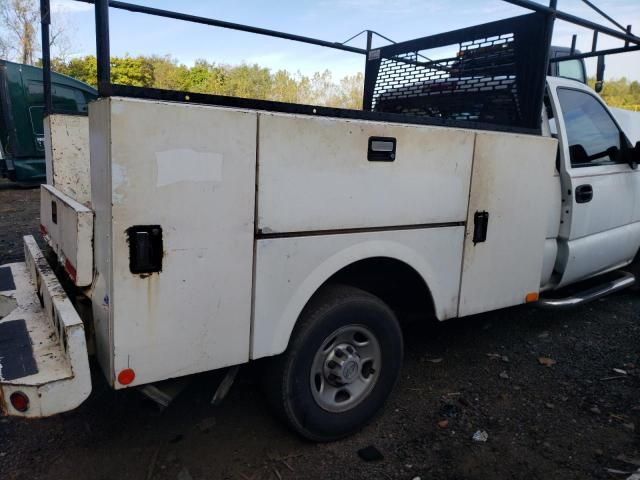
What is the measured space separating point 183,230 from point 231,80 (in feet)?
37.0

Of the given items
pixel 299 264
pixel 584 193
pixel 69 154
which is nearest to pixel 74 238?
→ pixel 299 264

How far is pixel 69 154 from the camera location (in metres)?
3.05

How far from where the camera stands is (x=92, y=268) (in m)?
1.99

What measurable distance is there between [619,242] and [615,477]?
2.51 metres

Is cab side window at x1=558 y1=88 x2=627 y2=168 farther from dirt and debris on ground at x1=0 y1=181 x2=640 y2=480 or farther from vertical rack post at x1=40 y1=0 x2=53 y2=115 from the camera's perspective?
vertical rack post at x1=40 y1=0 x2=53 y2=115

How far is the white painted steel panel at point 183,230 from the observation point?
1.73 m

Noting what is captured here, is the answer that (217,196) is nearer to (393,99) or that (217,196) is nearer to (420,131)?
(420,131)

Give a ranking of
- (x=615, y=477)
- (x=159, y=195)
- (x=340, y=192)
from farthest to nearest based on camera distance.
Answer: (x=615, y=477), (x=340, y=192), (x=159, y=195)

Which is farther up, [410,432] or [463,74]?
[463,74]

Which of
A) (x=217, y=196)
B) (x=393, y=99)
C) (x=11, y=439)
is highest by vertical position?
(x=393, y=99)

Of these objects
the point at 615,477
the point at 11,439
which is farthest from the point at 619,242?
the point at 11,439

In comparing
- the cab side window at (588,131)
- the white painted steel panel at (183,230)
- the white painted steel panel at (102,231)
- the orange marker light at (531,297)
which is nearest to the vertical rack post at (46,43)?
the white painted steel panel at (102,231)

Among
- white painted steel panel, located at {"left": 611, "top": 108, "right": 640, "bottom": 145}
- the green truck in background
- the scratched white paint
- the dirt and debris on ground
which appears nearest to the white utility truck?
the scratched white paint

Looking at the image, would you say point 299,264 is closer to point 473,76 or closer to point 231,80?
point 473,76
